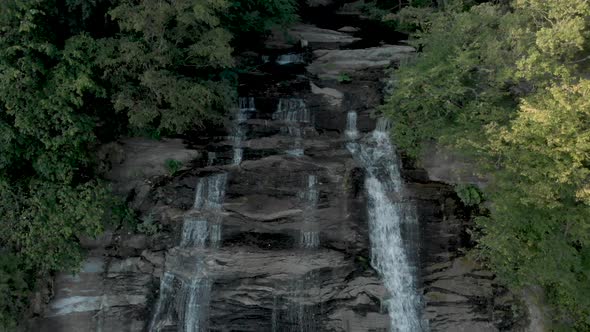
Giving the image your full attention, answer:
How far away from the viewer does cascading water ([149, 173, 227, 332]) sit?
13008 millimetres

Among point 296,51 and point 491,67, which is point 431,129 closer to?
point 491,67

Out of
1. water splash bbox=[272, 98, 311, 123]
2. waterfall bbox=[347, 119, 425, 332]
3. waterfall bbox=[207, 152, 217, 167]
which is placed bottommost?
waterfall bbox=[347, 119, 425, 332]

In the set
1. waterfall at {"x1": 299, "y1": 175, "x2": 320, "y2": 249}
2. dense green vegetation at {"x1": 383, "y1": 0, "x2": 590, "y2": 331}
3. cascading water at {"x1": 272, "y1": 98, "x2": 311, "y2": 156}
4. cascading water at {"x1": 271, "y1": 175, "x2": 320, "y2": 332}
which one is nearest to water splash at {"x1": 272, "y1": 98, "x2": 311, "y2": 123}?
cascading water at {"x1": 272, "y1": 98, "x2": 311, "y2": 156}

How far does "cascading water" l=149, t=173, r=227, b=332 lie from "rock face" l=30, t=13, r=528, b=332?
0.03 m

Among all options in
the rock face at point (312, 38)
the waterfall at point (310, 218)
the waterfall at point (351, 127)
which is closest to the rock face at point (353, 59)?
the rock face at point (312, 38)

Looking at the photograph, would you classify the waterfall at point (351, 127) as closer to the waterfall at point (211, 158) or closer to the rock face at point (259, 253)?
the rock face at point (259, 253)

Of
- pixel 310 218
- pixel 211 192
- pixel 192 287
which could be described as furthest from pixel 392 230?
pixel 192 287

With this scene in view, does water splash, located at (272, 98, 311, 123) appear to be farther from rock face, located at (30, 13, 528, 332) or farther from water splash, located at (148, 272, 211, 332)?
water splash, located at (148, 272, 211, 332)

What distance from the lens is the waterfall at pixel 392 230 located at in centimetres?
1320

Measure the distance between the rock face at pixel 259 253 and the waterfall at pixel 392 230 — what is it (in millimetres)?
238

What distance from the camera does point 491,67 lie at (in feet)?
42.3

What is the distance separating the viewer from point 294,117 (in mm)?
16453

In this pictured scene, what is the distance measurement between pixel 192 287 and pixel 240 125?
5665 millimetres

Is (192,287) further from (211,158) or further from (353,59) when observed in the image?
(353,59)
